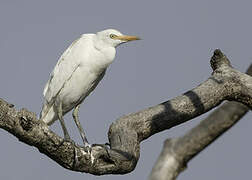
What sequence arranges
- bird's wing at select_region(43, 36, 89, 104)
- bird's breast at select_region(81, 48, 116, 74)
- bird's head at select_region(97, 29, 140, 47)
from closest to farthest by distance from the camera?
bird's breast at select_region(81, 48, 116, 74) < bird's wing at select_region(43, 36, 89, 104) < bird's head at select_region(97, 29, 140, 47)

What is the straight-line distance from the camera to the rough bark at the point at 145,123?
5059 millimetres

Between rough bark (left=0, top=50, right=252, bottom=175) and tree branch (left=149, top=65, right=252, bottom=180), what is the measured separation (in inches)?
21.5

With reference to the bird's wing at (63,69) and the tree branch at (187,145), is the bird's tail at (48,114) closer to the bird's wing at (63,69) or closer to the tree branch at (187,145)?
the bird's wing at (63,69)

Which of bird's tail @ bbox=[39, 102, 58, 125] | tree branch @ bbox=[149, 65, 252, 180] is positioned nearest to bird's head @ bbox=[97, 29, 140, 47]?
bird's tail @ bbox=[39, 102, 58, 125]

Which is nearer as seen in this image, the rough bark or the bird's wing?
the rough bark

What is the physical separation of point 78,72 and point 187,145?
359 cm

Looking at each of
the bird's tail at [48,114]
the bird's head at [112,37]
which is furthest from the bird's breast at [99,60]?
the bird's tail at [48,114]

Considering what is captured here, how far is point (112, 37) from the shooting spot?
850cm

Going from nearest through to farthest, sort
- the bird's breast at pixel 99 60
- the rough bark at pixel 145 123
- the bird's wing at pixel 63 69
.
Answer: the rough bark at pixel 145 123
the bird's breast at pixel 99 60
the bird's wing at pixel 63 69

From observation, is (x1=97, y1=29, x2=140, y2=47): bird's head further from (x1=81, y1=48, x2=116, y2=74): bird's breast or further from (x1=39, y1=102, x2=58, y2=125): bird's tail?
(x1=39, y1=102, x2=58, y2=125): bird's tail

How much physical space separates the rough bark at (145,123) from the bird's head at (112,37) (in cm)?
238

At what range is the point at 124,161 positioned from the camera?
5.44 meters

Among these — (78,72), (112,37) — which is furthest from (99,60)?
(112,37)

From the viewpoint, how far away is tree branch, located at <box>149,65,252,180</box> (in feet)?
16.2
